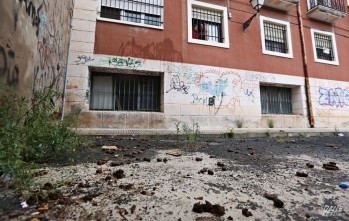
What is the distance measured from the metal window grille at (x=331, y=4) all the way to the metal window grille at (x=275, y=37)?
6.78 ft

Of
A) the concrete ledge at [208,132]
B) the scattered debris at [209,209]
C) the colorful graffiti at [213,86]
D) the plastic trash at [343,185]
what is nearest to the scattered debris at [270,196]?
the scattered debris at [209,209]

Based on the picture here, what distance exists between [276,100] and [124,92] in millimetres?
6124

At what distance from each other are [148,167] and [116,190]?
2.26 feet

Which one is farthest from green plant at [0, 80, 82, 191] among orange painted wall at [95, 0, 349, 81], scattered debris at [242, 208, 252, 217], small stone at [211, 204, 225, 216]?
orange painted wall at [95, 0, 349, 81]

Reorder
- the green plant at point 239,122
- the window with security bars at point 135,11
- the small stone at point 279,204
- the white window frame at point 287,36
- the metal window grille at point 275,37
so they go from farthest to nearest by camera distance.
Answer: the metal window grille at point 275,37 < the white window frame at point 287,36 < the green plant at point 239,122 < the window with security bars at point 135,11 < the small stone at point 279,204

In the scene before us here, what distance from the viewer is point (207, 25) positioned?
8.36 metres

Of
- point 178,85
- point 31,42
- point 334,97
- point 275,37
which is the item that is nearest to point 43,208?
point 31,42

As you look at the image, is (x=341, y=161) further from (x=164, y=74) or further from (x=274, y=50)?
(x=274, y=50)

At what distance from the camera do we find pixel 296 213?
4.54ft

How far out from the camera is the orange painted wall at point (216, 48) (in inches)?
276

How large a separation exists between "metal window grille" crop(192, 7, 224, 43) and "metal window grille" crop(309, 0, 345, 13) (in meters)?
4.84

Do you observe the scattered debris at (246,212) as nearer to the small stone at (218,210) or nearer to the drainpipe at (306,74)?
the small stone at (218,210)

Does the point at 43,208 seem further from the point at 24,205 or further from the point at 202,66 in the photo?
the point at 202,66

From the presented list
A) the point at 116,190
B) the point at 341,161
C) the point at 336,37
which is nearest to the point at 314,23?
the point at 336,37
